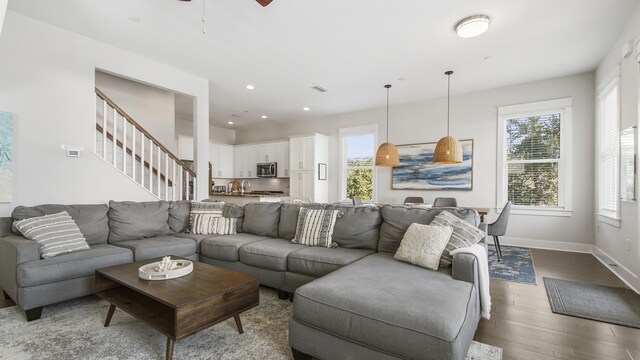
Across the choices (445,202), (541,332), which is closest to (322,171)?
(445,202)

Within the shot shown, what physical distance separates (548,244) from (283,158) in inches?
231

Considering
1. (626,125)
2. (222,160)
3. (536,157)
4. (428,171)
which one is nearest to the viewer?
(626,125)

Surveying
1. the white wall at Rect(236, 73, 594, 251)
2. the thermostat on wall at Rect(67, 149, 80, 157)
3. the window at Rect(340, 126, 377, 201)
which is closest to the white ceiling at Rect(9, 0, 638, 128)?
the white wall at Rect(236, 73, 594, 251)

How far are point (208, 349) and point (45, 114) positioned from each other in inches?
133

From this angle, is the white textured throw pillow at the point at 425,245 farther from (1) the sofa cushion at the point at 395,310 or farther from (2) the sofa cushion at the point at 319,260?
(2) the sofa cushion at the point at 319,260

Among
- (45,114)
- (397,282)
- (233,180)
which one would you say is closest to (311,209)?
(397,282)

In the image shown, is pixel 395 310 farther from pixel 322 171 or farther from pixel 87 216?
pixel 322 171

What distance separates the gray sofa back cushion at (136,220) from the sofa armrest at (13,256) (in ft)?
2.70

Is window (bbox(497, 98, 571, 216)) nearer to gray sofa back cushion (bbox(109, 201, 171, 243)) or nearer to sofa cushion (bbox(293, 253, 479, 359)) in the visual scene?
sofa cushion (bbox(293, 253, 479, 359))

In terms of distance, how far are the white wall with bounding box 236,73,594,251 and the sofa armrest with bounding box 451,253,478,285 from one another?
4012 millimetres

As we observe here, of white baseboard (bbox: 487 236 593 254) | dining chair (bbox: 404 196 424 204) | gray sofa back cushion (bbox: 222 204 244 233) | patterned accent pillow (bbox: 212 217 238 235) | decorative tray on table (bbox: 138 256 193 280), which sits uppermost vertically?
dining chair (bbox: 404 196 424 204)

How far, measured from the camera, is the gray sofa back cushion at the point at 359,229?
9.96 feet

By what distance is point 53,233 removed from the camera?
272 cm

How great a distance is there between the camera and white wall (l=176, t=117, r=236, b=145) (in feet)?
26.2
